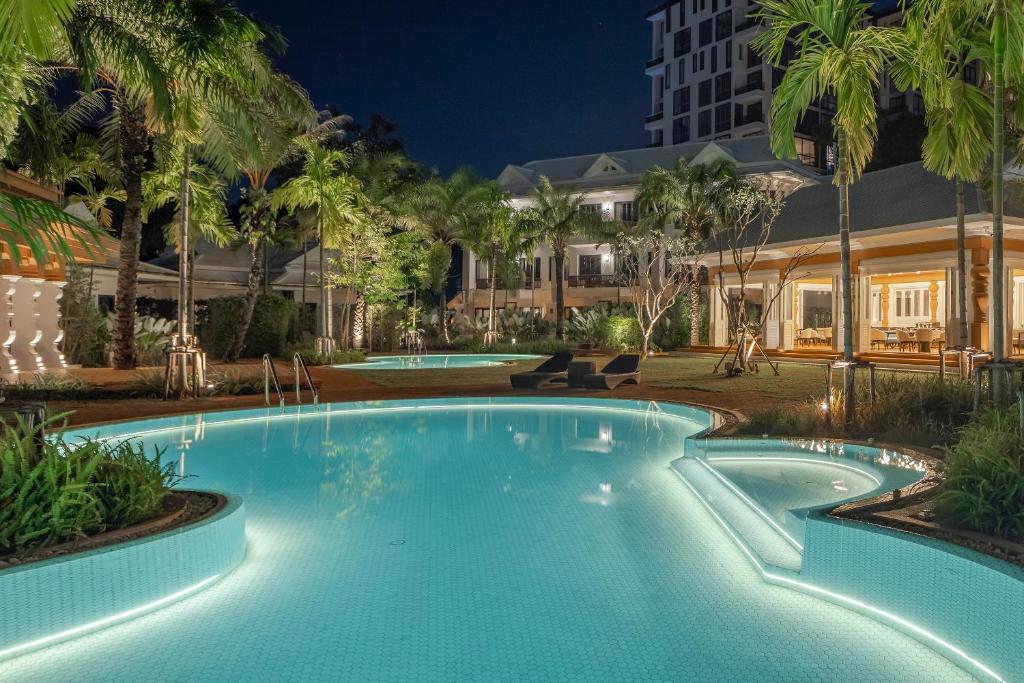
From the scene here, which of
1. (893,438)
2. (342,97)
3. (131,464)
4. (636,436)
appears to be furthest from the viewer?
(342,97)

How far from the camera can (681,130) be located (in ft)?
215

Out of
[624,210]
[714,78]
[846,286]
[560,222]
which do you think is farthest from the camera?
[714,78]

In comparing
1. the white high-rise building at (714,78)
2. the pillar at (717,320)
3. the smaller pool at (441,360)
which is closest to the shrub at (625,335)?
the pillar at (717,320)

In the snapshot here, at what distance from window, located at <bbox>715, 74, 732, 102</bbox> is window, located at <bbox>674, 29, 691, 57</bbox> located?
15.4 feet

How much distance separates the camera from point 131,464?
16.8 ft

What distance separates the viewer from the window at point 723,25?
60156mm

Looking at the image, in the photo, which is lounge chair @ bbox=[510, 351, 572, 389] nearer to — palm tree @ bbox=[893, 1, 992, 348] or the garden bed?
palm tree @ bbox=[893, 1, 992, 348]

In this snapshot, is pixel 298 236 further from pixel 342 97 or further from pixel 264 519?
pixel 342 97

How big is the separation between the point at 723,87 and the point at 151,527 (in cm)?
6359

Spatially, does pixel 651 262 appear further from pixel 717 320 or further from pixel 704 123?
pixel 704 123

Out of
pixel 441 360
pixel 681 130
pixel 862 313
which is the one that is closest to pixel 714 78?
pixel 681 130

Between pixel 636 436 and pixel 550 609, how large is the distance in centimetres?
626

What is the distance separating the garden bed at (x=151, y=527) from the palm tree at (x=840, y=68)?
6920 millimetres

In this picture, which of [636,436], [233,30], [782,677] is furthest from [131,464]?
[233,30]
